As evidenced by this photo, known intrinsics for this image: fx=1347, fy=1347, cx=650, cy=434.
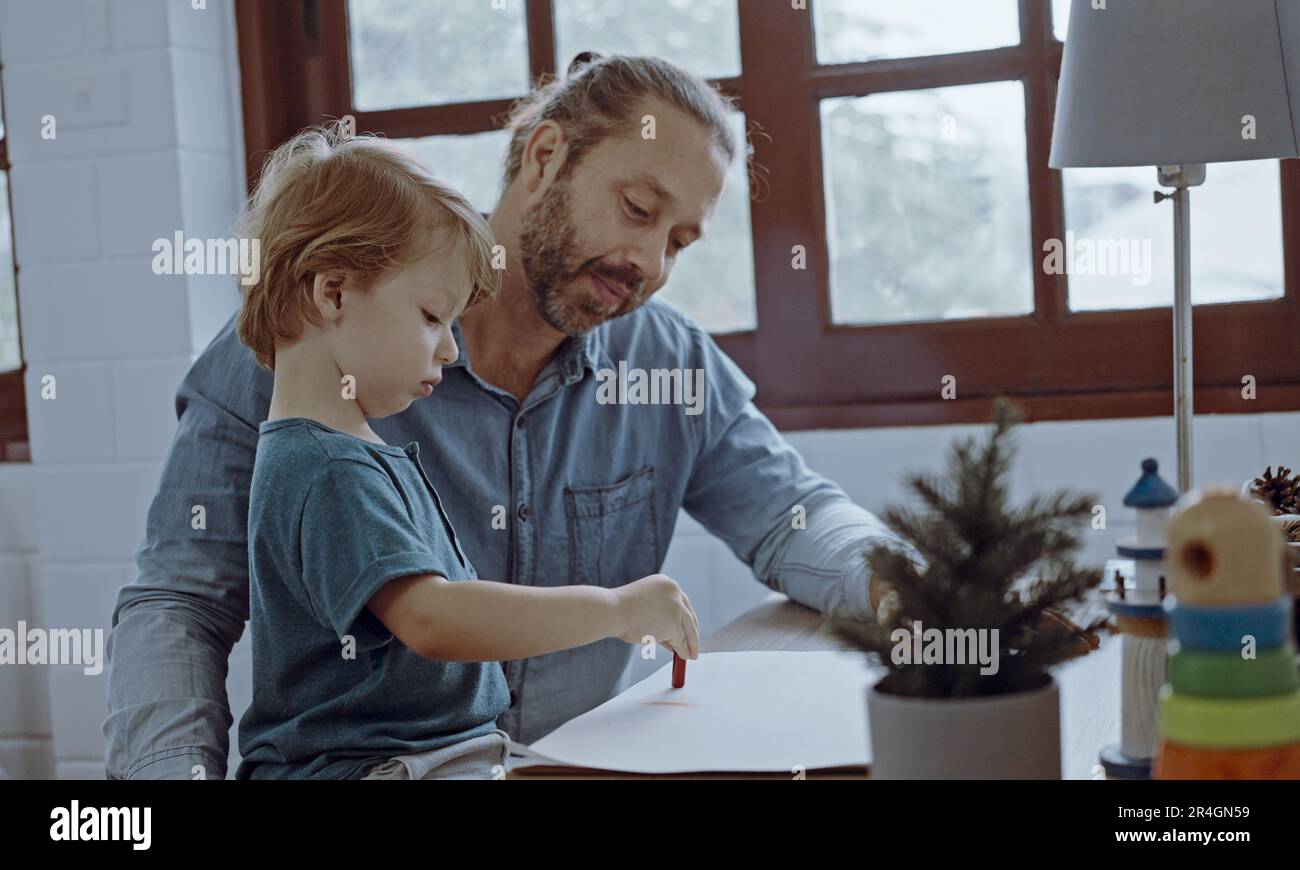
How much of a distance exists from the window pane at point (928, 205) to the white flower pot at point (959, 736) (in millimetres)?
1331

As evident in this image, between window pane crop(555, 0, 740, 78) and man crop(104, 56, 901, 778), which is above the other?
window pane crop(555, 0, 740, 78)

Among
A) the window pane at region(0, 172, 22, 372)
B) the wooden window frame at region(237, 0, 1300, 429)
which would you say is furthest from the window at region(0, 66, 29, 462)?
the wooden window frame at region(237, 0, 1300, 429)

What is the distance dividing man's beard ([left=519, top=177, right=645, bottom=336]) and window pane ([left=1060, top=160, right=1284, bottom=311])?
2.29 ft

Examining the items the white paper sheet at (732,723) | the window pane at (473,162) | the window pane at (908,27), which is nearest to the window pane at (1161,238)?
the window pane at (908,27)

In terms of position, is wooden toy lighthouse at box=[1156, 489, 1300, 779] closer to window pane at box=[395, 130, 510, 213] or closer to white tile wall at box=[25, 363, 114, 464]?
window pane at box=[395, 130, 510, 213]

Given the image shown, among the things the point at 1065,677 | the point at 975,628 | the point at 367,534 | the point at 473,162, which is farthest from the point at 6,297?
the point at 975,628

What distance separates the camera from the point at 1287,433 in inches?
65.9

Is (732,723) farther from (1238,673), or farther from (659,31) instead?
(659,31)

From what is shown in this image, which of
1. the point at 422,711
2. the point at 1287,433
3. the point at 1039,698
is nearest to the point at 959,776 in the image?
the point at 1039,698

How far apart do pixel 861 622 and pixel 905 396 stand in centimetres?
129

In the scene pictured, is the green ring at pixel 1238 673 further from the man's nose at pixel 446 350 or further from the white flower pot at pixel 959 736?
the man's nose at pixel 446 350

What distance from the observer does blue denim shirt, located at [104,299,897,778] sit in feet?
3.49

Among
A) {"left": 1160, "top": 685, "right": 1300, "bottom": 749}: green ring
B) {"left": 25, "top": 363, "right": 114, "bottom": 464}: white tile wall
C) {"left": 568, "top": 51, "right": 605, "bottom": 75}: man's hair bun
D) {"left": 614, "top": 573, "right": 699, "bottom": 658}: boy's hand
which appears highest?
{"left": 568, "top": 51, "right": 605, "bottom": 75}: man's hair bun

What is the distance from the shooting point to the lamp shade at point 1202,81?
118 cm
